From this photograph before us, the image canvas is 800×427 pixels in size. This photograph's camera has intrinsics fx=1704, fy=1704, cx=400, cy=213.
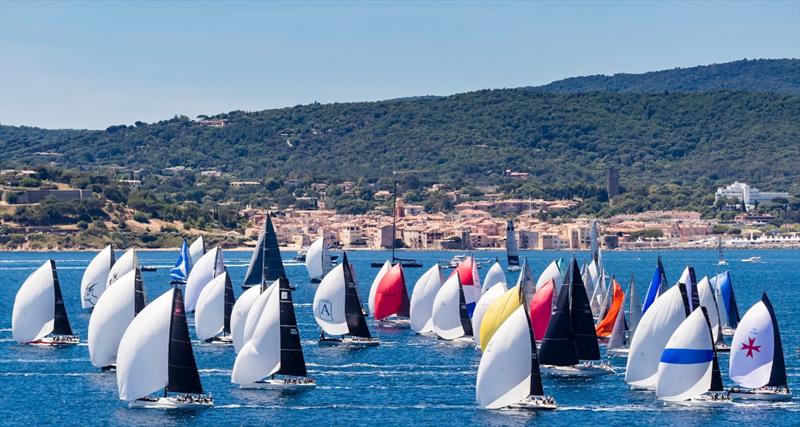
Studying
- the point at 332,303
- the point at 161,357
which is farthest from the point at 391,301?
the point at 161,357

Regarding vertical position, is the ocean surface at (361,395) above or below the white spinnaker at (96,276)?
below

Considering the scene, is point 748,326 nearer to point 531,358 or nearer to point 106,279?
point 531,358

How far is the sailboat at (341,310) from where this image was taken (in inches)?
2694

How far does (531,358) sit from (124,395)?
12.1m

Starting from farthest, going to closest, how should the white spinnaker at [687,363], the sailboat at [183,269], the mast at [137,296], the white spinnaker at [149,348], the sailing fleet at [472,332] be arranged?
the sailboat at [183,269] < the mast at [137,296] < the white spinnaker at [687,363] < the sailing fleet at [472,332] < the white spinnaker at [149,348]

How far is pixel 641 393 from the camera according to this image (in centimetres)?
5450

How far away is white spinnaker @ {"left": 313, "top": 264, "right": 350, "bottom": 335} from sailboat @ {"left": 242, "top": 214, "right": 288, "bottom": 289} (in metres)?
25.1

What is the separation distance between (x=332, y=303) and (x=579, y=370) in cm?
1423

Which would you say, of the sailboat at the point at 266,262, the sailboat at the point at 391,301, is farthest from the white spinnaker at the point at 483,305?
the sailboat at the point at 266,262

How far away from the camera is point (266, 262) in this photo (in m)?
95.3

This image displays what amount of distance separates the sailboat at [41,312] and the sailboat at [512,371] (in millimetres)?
24281

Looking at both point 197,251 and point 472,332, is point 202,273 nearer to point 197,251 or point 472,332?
point 472,332

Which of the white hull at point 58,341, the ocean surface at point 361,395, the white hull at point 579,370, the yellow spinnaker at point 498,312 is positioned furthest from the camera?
the white hull at point 58,341

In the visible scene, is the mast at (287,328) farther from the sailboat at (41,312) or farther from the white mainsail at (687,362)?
the sailboat at (41,312)
